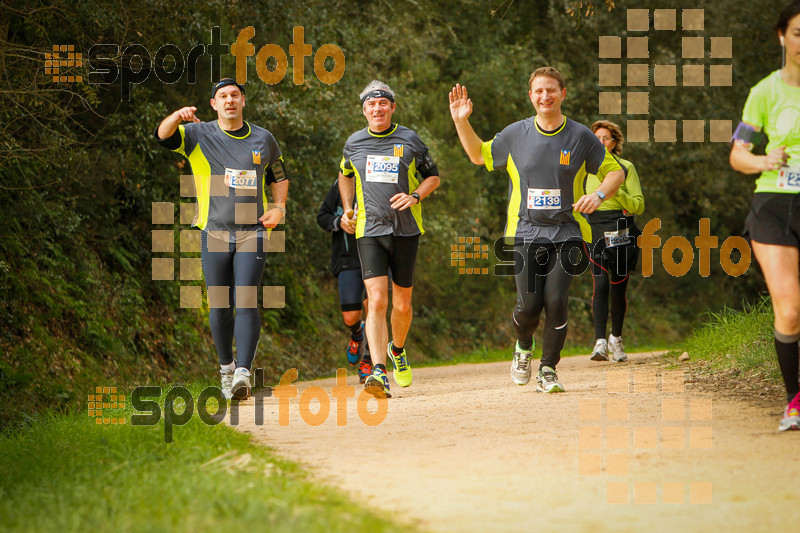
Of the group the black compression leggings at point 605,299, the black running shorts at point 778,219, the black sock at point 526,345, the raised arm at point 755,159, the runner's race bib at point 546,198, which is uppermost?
the raised arm at point 755,159

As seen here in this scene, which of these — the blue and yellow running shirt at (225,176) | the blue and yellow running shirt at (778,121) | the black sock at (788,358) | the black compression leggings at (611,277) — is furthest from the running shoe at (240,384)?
the black compression leggings at (611,277)

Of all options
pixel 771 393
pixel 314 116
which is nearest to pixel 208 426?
pixel 771 393

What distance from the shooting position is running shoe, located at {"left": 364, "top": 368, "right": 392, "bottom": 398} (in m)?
7.71

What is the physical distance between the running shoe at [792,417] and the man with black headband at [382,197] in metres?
3.41

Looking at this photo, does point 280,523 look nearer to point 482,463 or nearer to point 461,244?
point 482,463

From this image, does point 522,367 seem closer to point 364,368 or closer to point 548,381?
point 548,381

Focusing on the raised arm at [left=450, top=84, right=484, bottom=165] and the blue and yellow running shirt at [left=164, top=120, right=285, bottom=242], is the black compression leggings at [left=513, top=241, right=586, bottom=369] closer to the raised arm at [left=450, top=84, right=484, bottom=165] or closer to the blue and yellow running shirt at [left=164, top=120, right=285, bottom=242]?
the raised arm at [left=450, top=84, right=484, bottom=165]

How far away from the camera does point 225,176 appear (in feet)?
26.4

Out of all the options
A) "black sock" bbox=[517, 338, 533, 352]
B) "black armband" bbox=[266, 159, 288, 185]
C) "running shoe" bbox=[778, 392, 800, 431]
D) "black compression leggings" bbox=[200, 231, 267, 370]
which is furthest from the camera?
"black armband" bbox=[266, 159, 288, 185]

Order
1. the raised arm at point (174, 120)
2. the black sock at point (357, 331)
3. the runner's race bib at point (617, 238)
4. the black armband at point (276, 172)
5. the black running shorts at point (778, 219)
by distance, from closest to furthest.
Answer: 1. the black running shorts at point (778, 219)
2. the raised arm at point (174, 120)
3. the black armband at point (276, 172)
4. the black sock at point (357, 331)
5. the runner's race bib at point (617, 238)

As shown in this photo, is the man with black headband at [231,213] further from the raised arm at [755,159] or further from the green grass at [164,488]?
the raised arm at [755,159]

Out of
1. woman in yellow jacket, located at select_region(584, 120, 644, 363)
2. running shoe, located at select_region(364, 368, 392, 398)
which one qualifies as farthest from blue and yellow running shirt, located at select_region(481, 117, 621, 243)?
woman in yellow jacket, located at select_region(584, 120, 644, 363)

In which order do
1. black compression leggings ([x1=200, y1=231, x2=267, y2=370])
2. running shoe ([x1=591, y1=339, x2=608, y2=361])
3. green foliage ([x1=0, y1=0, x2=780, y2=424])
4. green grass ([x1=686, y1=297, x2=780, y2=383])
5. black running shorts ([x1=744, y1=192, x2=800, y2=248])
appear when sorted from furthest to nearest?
running shoe ([x1=591, y1=339, x2=608, y2=361])
green foliage ([x1=0, y1=0, x2=780, y2=424])
green grass ([x1=686, y1=297, x2=780, y2=383])
black compression leggings ([x1=200, y1=231, x2=267, y2=370])
black running shorts ([x1=744, y1=192, x2=800, y2=248])

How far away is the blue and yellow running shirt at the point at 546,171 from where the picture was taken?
7.63 m
